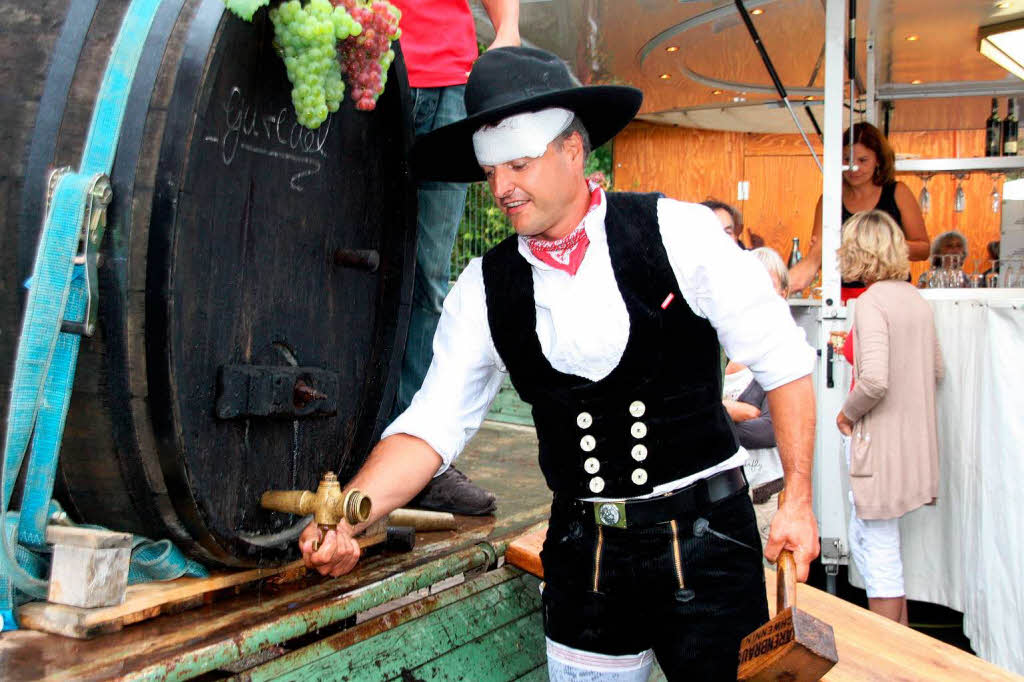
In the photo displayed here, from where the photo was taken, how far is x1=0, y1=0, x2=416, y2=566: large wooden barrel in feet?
5.14

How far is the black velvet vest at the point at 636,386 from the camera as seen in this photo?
202cm

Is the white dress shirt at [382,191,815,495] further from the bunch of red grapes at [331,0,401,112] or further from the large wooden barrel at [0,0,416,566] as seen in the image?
the bunch of red grapes at [331,0,401,112]

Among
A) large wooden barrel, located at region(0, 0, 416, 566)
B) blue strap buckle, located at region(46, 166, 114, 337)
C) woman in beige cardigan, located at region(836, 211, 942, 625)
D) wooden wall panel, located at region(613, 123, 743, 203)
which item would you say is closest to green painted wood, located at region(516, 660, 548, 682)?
large wooden barrel, located at region(0, 0, 416, 566)

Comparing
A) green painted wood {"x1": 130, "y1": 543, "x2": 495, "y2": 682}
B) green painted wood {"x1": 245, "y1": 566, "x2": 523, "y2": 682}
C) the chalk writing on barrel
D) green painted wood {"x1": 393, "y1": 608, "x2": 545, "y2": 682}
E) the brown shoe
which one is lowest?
green painted wood {"x1": 393, "y1": 608, "x2": 545, "y2": 682}

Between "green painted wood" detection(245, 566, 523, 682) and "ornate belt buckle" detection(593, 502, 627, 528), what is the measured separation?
19.5 inches

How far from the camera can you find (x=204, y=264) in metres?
1.73

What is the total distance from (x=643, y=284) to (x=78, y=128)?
1144 millimetres

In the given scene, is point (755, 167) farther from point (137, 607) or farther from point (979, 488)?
point (137, 607)

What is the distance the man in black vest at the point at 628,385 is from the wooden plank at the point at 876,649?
34 centimetres

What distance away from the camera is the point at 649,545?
6.70ft

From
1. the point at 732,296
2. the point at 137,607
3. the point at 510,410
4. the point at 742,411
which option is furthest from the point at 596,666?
the point at 510,410

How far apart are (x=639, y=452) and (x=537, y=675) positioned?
34.1 inches

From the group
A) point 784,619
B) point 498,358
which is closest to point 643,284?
point 498,358

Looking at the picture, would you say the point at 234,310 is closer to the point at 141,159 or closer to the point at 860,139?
the point at 141,159
